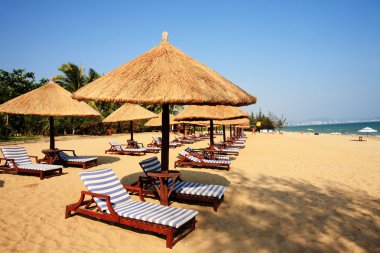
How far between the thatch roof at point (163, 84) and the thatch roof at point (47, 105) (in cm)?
391

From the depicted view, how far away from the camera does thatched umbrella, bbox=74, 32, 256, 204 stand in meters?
4.26

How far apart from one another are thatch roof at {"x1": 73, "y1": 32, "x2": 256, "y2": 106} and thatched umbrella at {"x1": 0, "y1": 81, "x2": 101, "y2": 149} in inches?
154

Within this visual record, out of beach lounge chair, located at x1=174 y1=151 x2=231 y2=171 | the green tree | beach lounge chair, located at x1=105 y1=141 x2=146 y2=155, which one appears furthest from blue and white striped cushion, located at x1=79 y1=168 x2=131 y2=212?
the green tree

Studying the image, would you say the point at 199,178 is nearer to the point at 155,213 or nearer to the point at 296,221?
the point at 296,221

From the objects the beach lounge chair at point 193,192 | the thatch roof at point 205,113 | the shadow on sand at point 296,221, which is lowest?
the shadow on sand at point 296,221

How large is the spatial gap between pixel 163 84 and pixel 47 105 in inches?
220

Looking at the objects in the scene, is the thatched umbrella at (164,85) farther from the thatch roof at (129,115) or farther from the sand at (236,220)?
the thatch roof at (129,115)

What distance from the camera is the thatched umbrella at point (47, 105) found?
26.0 ft

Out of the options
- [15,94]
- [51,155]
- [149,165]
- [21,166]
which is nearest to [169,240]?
[149,165]

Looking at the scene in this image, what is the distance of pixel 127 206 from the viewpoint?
427 cm

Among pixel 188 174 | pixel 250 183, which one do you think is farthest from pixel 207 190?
pixel 188 174

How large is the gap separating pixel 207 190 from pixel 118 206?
1.78 metres

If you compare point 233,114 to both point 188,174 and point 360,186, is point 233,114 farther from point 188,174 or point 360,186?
point 360,186

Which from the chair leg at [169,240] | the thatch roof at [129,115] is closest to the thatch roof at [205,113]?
the thatch roof at [129,115]
